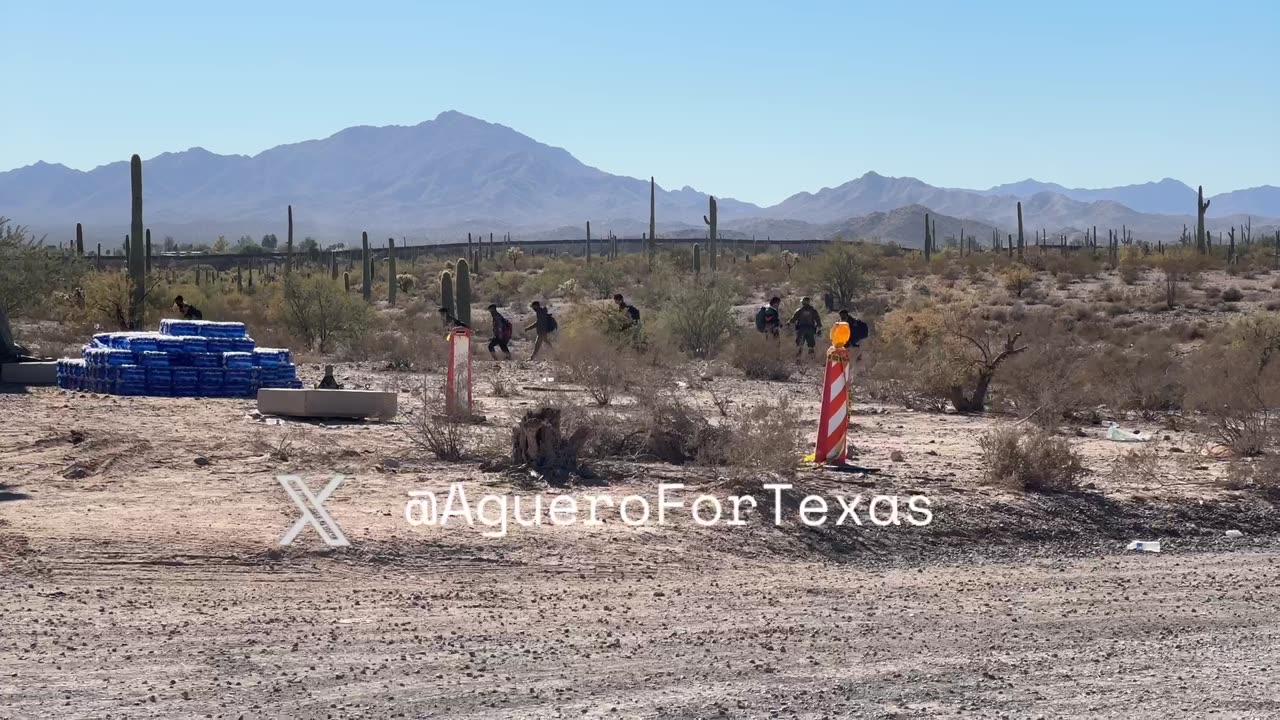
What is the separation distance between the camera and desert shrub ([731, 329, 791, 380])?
2678 cm

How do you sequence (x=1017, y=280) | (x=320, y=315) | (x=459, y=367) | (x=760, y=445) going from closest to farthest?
(x=760, y=445) < (x=459, y=367) < (x=320, y=315) < (x=1017, y=280)

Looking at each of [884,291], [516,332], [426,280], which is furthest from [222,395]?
[426,280]

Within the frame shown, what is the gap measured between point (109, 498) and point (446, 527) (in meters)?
2.92

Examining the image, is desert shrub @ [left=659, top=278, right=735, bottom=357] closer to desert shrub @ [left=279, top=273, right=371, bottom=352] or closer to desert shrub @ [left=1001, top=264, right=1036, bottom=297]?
desert shrub @ [left=279, top=273, right=371, bottom=352]

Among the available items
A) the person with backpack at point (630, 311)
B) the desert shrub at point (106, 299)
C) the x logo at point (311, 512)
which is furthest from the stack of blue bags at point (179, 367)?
the desert shrub at point (106, 299)

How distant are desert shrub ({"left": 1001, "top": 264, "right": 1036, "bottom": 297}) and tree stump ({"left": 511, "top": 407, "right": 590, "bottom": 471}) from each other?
38352 millimetres

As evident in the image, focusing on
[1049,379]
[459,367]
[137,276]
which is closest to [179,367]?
[459,367]

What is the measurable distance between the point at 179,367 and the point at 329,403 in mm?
4393

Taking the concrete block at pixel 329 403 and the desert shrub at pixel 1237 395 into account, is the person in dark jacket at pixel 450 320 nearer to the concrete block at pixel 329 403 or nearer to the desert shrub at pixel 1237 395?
the concrete block at pixel 329 403

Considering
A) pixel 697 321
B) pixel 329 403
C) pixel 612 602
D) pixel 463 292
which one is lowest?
pixel 612 602

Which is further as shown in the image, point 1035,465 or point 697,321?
point 697,321

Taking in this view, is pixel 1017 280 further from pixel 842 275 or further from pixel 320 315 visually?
pixel 320 315

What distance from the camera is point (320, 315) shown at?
34.2 meters

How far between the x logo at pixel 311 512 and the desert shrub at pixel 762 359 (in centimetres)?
1490
